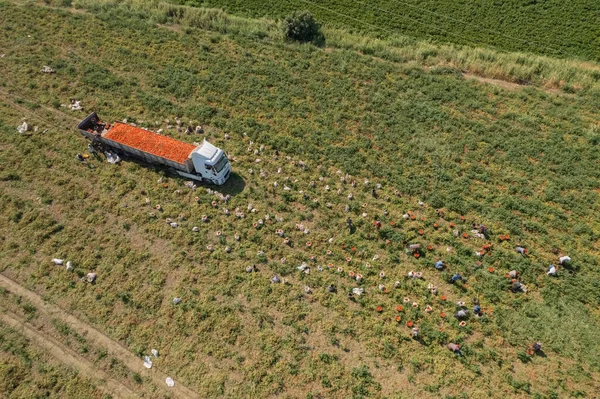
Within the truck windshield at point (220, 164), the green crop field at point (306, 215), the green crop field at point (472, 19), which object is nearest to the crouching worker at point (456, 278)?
the green crop field at point (306, 215)

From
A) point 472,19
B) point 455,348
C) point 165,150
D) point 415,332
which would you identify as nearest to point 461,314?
point 455,348

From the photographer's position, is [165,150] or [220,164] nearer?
[220,164]

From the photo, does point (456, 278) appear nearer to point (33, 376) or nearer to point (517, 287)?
point (517, 287)

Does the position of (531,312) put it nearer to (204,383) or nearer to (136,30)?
(204,383)

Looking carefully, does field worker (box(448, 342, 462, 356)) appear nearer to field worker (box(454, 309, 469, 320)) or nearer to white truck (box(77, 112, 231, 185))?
field worker (box(454, 309, 469, 320))

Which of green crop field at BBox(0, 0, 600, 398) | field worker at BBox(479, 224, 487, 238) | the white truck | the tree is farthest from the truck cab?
the tree

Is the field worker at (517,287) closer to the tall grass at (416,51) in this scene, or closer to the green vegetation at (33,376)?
the tall grass at (416,51)
